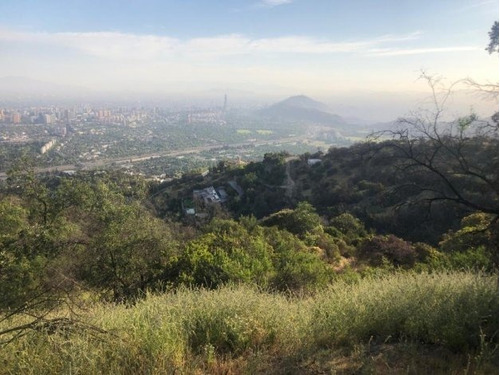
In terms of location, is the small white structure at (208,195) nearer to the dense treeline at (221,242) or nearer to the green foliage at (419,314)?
the dense treeline at (221,242)

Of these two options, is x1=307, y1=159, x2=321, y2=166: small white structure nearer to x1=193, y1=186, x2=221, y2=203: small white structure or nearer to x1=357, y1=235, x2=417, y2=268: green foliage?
x1=193, y1=186, x2=221, y2=203: small white structure

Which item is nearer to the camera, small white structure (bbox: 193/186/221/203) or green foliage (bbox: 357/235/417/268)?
green foliage (bbox: 357/235/417/268)

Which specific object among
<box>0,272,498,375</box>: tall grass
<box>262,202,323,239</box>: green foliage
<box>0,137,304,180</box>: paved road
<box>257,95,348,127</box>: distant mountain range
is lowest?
<box>0,137,304,180</box>: paved road

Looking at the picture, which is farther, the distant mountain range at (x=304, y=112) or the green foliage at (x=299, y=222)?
the distant mountain range at (x=304, y=112)

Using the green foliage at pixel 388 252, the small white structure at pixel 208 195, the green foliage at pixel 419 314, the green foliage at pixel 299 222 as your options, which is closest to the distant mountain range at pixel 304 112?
the small white structure at pixel 208 195

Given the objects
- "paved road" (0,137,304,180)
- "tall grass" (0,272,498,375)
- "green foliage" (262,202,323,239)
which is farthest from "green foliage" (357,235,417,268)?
"paved road" (0,137,304,180)

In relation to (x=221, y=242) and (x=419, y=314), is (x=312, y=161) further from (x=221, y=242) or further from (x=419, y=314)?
(x=419, y=314)
